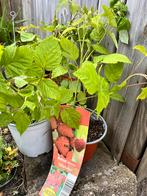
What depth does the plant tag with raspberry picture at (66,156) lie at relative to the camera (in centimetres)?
99

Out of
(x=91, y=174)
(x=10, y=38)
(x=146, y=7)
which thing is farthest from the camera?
(x=10, y=38)

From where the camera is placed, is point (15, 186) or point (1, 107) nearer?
point (1, 107)

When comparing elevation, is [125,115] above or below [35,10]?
below

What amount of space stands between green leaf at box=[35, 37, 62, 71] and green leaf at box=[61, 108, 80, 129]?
314 mm

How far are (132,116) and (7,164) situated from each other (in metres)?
0.65

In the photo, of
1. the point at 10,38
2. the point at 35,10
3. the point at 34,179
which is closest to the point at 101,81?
the point at 34,179

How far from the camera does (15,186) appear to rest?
1.11m

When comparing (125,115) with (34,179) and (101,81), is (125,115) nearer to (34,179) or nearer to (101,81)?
(101,81)

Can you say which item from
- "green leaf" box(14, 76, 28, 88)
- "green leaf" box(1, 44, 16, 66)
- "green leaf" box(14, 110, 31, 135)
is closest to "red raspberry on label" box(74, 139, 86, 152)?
"green leaf" box(14, 110, 31, 135)

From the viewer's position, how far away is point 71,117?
94cm

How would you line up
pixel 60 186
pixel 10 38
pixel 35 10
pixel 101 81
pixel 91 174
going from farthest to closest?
pixel 10 38, pixel 35 10, pixel 91 174, pixel 60 186, pixel 101 81

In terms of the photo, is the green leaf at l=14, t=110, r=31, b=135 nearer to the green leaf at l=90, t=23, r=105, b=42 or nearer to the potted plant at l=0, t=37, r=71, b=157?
the potted plant at l=0, t=37, r=71, b=157

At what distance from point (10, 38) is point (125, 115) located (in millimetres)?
1249

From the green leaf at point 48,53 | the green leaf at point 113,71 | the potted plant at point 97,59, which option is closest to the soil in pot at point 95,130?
the potted plant at point 97,59
